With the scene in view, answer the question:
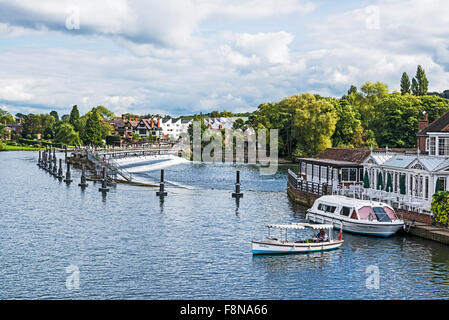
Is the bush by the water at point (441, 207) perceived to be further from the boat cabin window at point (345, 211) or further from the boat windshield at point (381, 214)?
the boat cabin window at point (345, 211)

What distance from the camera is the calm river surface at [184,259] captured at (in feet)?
105

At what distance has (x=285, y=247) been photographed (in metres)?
39.9

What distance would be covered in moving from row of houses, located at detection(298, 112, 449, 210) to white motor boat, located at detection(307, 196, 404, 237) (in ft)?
12.9

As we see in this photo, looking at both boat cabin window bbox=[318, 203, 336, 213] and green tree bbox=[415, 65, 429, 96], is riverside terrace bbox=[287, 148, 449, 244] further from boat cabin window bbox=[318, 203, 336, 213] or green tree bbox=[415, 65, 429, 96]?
green tree bbox=[415, 65, 429, 96]

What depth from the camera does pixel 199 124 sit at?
602 ft

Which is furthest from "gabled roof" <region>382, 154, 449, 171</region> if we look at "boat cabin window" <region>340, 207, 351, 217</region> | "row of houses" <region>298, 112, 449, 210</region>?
"boat cabin window" <region>340, 207, 351, 217</region>

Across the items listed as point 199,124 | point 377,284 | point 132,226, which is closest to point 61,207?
point 132,226

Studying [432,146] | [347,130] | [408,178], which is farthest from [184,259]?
[347,130]

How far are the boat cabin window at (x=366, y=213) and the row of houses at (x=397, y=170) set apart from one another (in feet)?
15.9

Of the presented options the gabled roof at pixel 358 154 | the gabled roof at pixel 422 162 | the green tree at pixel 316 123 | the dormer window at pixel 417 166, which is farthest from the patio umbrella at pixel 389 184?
the green tree at pixel 316 123

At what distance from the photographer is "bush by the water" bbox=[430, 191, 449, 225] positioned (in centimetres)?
4366

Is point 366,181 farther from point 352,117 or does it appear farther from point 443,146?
point 352,117
